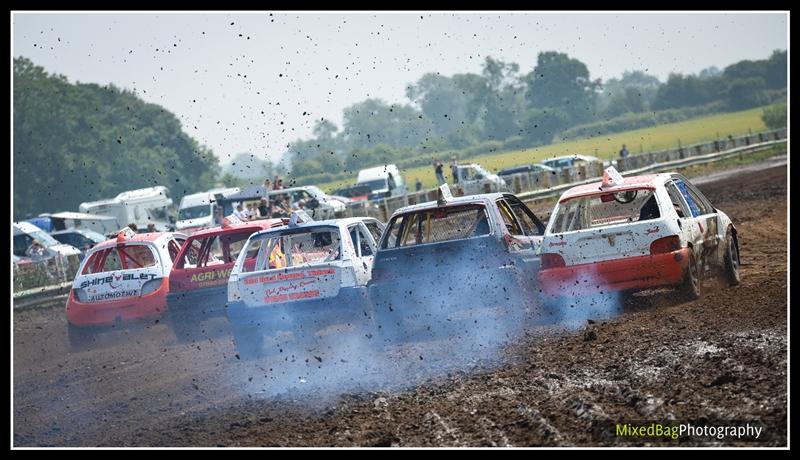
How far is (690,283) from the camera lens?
1055 cm

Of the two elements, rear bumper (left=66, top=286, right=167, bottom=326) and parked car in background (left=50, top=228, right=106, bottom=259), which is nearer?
rear bumper (left=66, top=286, right=167, bottom=326)

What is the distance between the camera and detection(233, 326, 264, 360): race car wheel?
11.1m

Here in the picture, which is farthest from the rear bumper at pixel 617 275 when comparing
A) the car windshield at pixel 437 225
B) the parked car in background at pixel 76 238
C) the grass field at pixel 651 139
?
the grass field at pixel 651 139

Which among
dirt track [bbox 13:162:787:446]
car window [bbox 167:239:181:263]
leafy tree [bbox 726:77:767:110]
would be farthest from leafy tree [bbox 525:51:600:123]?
dirt track [bbox 13:162:787:446]

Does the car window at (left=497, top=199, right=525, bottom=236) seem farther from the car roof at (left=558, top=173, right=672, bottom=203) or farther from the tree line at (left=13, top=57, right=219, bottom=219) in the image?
the tree line at (left=13, top=57, right=219, bottom=219)

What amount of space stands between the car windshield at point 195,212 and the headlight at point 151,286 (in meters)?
22.7

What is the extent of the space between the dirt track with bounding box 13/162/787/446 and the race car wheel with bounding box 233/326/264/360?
0.18m

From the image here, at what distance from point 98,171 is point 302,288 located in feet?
175

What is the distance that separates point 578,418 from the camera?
6.88 metres

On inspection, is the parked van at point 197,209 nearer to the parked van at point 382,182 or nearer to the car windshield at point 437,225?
the parked van at point 382,182

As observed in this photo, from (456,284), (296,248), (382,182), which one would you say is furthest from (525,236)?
(382,182)

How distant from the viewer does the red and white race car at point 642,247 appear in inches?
414

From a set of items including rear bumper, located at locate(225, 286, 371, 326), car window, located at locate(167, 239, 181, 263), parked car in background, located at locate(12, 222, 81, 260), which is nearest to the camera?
rear bumper, located at locate(225, 286, 371, 326)
